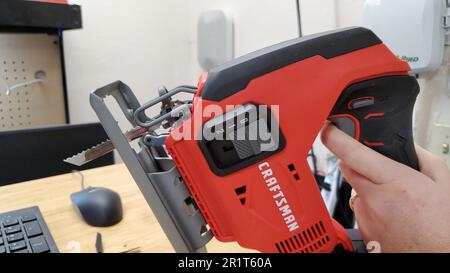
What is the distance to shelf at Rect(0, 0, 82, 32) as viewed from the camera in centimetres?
110

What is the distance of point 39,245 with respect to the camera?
569 mm

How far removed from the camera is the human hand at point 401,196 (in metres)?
0.45

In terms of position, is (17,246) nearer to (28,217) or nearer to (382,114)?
(28,217)

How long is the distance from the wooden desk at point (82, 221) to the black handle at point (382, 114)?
290 millimetres

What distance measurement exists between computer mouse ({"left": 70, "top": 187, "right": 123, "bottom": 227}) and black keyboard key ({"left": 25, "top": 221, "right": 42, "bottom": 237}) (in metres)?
0.10

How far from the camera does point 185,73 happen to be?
189 centimetres

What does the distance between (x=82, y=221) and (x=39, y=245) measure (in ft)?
0.47

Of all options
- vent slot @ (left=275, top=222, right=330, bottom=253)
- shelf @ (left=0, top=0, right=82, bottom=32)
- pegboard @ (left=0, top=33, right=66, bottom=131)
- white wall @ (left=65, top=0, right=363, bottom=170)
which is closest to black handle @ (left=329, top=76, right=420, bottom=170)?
vent slot @ (left=275, top=222, right=330, bottom=253)

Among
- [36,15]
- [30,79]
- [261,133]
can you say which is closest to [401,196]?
[261,133]

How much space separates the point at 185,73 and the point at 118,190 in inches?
44.2

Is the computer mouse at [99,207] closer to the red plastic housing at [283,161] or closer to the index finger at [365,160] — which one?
the red plastic housing at [283,161]

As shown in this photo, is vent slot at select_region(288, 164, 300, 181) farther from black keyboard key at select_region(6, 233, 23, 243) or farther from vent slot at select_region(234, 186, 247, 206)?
black keyboard key at select_region(6, 233, 23, 243)
